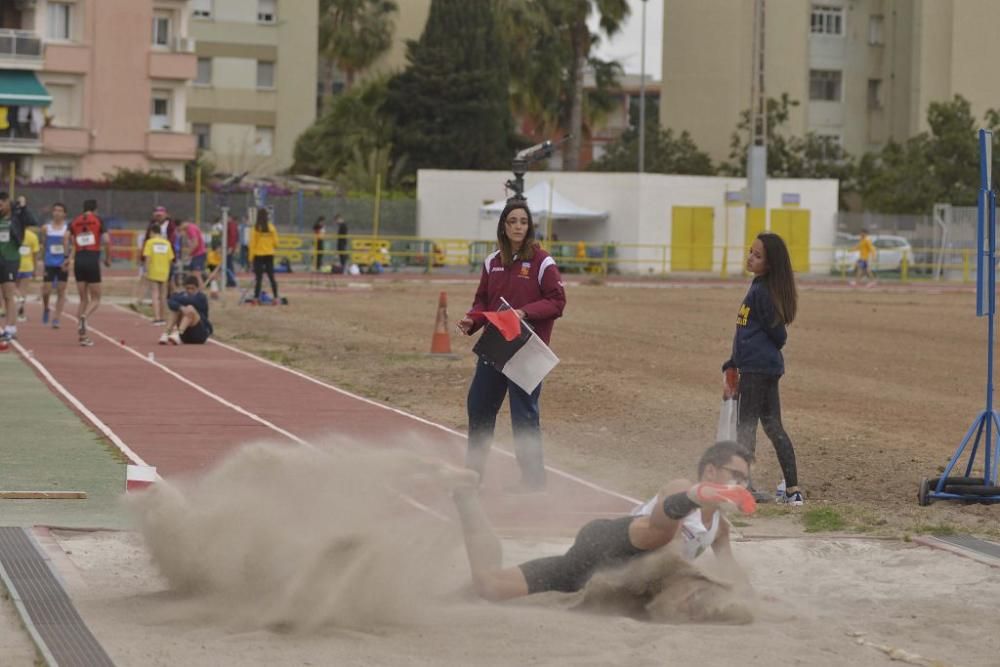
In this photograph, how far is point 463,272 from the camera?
54.1 m

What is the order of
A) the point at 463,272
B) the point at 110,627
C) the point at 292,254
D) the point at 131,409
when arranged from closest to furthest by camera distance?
the point at 110,627, the point at 131,409, the point at 292,254, the point at 463,272

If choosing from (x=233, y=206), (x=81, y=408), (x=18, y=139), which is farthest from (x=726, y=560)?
(x=18, y=139)

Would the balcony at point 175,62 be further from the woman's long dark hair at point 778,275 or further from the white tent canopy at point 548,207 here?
the woman's long dark hair at point 778,275

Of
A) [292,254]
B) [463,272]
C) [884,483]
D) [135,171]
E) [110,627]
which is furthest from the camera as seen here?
[135,171]

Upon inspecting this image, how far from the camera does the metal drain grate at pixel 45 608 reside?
6621 mm

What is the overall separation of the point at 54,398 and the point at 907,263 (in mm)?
43223

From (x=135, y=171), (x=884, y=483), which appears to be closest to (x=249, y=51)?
(x=135, y=171)

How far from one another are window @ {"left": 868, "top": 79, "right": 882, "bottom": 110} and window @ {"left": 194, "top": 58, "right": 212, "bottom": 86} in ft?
101

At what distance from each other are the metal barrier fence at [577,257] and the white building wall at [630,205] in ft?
0.42

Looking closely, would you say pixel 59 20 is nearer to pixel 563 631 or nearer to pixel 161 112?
pixel 161 112

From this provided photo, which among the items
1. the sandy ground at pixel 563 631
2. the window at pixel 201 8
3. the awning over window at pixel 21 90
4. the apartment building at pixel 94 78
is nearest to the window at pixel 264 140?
the window at pixel 201 8

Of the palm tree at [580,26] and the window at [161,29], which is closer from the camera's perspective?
the window at [161,29]

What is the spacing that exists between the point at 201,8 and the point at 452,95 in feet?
45.8

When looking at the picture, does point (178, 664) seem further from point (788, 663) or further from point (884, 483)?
point (884, 483)
